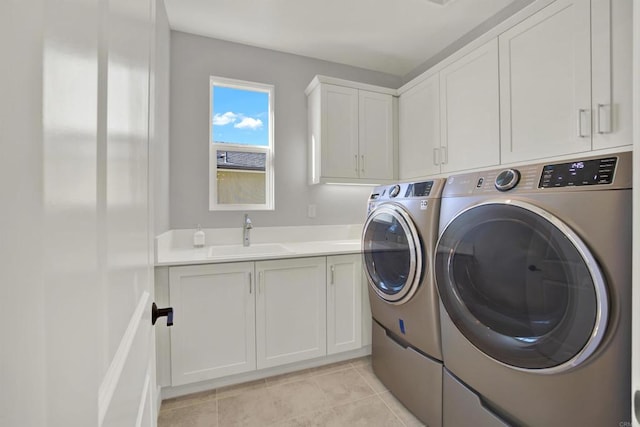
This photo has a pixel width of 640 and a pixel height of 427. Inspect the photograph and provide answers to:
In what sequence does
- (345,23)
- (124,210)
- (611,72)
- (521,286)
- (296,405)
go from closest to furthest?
(124,210)
(521,286)
(611,72)
(296,405)
(345,23)

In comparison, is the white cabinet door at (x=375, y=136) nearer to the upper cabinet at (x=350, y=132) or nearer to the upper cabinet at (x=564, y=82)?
the upper cabinet at (x=350, y=132)

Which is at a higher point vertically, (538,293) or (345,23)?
(345,23)

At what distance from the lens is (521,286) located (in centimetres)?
105

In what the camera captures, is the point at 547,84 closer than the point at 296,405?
Yes

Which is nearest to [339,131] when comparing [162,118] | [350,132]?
[350,132]

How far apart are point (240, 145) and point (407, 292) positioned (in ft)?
6.16

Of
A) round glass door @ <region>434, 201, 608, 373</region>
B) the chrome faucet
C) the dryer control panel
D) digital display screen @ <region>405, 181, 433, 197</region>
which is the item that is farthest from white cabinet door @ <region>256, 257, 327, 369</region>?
the dryer control panel

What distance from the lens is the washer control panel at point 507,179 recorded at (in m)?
1.08

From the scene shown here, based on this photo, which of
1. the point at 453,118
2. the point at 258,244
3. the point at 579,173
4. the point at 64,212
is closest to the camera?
the point at 64,212

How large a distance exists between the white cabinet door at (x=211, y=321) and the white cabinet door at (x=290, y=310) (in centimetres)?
8

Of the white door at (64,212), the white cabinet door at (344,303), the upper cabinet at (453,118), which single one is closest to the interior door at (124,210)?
the white door at (64,212)

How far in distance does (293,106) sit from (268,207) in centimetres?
99

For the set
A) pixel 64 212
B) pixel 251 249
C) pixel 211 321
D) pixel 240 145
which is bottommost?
pixel 211 321

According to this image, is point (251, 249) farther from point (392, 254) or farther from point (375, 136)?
point (375, 136)
